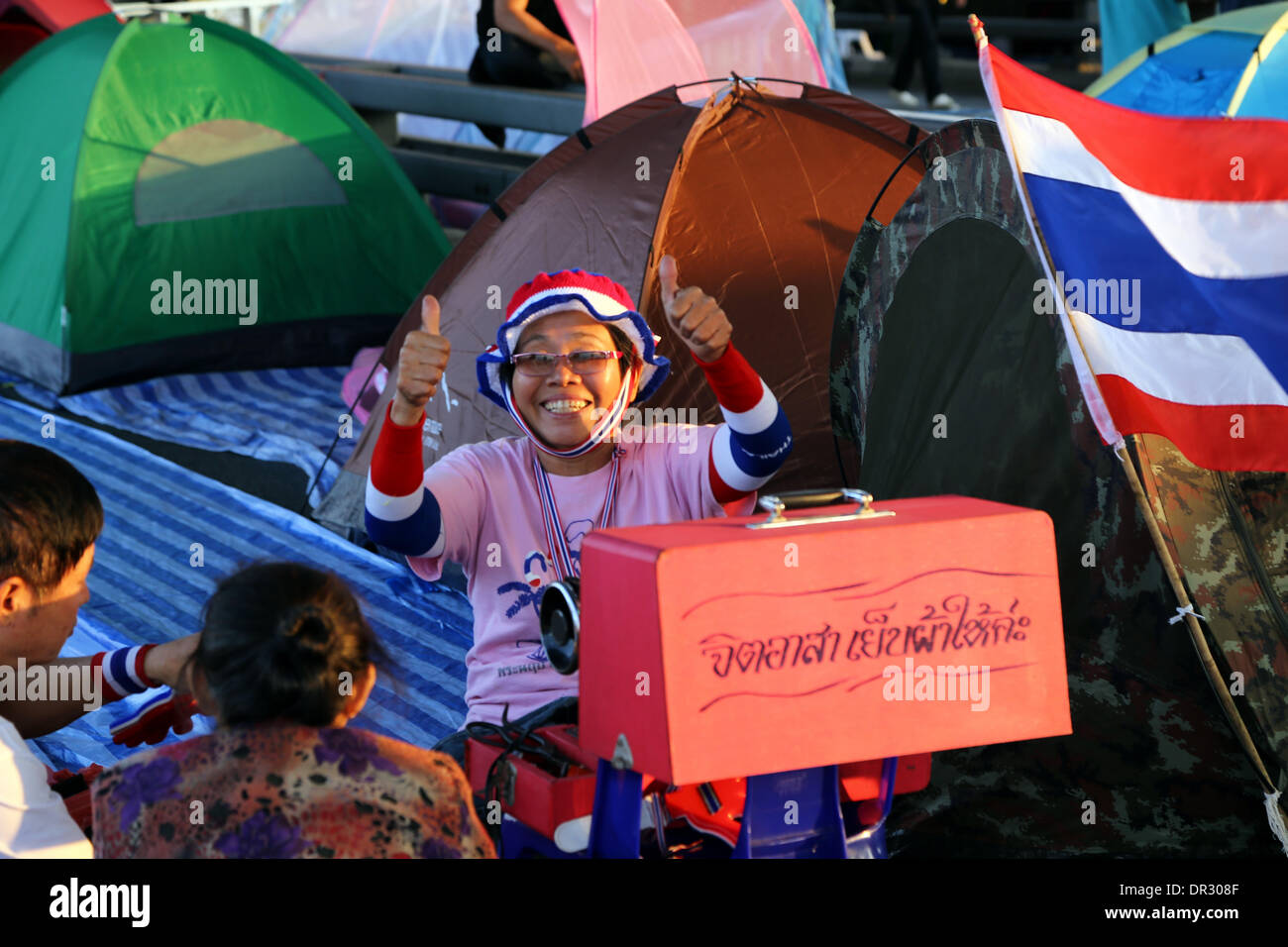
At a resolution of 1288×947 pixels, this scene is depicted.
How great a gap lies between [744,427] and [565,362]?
0.94 feet

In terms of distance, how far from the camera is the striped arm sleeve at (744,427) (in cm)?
206

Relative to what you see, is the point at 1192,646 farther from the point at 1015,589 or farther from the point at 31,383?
the point at 31,383

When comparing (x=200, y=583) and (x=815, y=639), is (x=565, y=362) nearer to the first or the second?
(x=815, y=639)

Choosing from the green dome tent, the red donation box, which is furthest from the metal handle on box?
the green dome tent

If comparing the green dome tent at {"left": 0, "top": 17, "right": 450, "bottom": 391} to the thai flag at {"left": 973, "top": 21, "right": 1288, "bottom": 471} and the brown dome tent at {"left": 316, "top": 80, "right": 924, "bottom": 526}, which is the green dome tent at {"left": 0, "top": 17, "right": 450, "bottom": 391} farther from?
the thai flag at {"left": 973, "top": 21, "right": 1288, "bottom": 471}

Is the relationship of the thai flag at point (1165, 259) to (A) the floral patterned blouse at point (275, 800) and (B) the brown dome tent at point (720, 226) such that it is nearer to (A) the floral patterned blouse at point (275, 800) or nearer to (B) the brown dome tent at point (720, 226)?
(B) the brown dome tent at point (720, 226)

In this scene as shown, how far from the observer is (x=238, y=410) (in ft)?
17.0

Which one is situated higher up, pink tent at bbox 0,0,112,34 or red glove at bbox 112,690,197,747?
pink tent at bbox 0,0,112,34

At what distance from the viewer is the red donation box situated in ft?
4.64

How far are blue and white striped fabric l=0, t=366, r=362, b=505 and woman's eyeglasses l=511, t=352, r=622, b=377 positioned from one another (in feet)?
7.75

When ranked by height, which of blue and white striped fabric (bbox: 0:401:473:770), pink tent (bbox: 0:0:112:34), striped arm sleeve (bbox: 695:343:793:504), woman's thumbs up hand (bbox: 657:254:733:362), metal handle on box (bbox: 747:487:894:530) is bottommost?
blue and white striped fabric (bbox: 0:401:473:770)

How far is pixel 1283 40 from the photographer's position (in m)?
4.43
